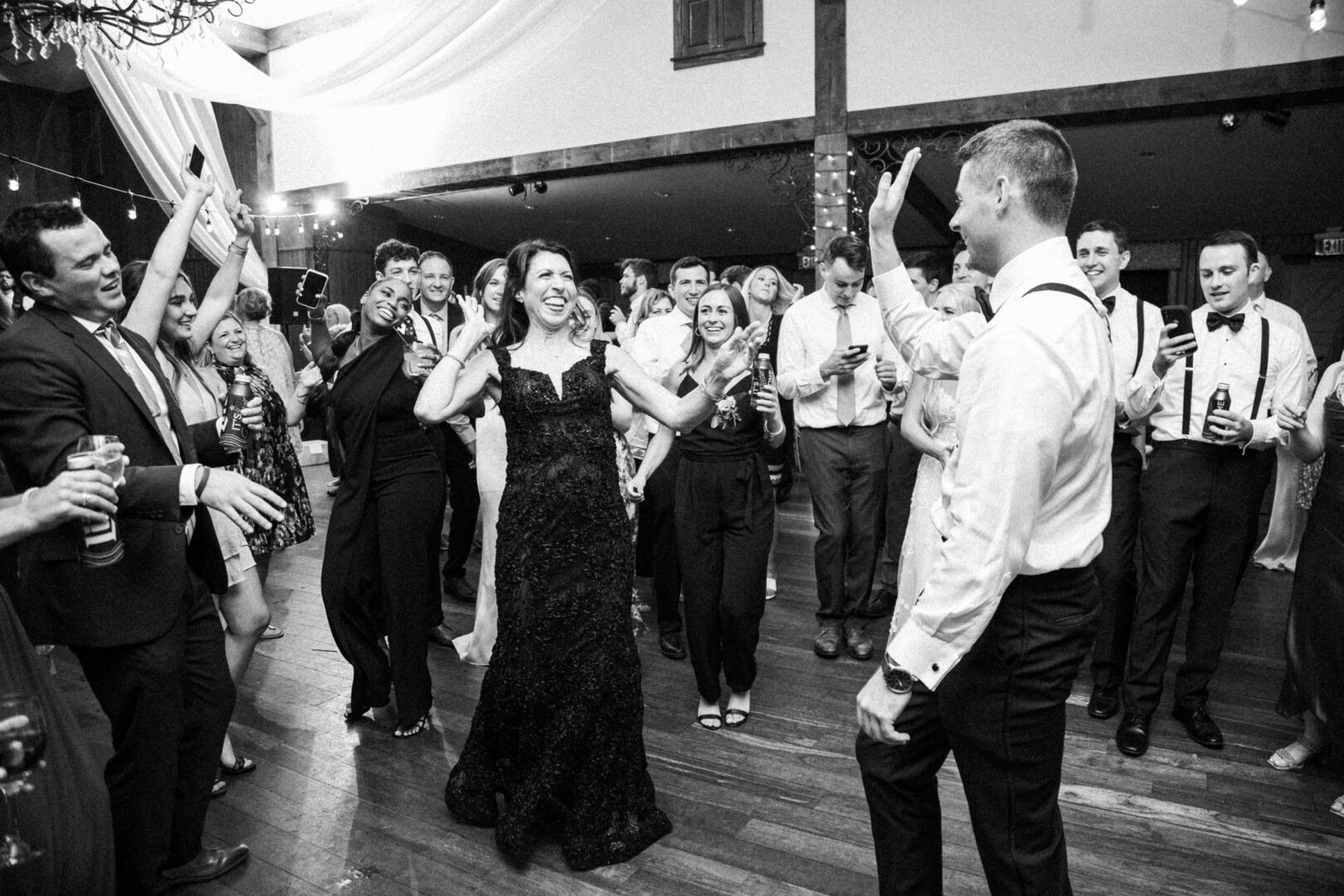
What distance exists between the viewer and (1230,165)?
8695 mm

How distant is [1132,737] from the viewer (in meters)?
2.79

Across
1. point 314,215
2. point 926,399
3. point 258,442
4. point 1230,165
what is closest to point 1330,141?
point 1230,165

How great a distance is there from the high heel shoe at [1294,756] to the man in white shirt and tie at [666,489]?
2126mm

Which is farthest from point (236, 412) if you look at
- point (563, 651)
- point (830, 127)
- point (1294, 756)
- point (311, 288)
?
point (830, 127)

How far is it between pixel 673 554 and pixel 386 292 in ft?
5.70

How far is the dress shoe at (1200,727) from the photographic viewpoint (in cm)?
281

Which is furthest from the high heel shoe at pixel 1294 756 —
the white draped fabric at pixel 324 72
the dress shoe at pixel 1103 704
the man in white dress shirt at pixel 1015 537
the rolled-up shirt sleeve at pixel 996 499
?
the white draped fabric at pixel 324 72

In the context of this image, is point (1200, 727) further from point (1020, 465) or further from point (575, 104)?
point (575, 104)

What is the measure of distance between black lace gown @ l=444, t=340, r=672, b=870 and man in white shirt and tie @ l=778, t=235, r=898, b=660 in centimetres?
150

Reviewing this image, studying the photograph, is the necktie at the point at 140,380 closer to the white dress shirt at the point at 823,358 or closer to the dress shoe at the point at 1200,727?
the white dress shirt at the point at 823,358

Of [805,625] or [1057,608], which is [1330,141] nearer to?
[805,625]

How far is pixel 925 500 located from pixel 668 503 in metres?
1.43

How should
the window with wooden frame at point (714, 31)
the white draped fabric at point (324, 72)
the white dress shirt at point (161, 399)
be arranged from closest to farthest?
the white dress shirt at point (161, 399) → the white draped fabric at point (324, 72) → the window with wooden frame at point (714, 31)

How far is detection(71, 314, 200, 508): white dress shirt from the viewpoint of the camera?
1.66 m
